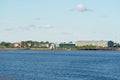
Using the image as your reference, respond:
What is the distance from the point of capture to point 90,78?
68.8m

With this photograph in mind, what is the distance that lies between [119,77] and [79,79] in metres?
8.21

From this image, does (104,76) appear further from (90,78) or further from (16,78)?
(16,78)

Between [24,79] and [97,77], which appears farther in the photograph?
[97,77]

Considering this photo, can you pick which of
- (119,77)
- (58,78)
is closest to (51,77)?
(58,78)

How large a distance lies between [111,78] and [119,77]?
2.09 m

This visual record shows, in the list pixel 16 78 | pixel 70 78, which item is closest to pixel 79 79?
pixel 70 78

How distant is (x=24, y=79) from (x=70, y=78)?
801 centimetres

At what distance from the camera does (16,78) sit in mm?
66188

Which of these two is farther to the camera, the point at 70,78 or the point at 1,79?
the point at 70,78

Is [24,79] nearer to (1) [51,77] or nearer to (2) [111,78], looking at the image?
(1) [51,77]

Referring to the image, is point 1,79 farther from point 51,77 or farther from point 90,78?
point 90,78

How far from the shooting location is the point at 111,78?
69.6 metres

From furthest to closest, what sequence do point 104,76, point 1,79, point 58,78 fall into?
1. point 104,76
2. point 58,78
3. point 1,79

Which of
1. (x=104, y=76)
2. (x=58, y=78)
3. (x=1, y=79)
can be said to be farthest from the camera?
(x=104, y=76)
